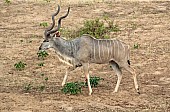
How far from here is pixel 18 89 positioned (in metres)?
9.21

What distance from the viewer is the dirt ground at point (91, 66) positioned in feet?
26.9

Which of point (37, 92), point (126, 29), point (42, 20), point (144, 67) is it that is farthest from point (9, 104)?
point (42, 20)

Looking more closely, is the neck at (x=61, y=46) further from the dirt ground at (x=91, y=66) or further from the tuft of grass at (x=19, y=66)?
the tuft of grass at (x=19, y=66)

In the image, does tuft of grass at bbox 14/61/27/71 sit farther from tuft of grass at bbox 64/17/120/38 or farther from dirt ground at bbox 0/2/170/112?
tuft of grass at bbox 64/17/120/38

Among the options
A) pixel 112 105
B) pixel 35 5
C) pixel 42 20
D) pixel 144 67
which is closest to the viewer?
pixel 112 105

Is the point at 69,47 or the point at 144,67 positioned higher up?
the point at 69,47

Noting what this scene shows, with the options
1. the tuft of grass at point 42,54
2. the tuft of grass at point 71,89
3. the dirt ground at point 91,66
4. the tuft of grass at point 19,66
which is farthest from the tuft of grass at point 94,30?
the tuft of grass at point 71,89

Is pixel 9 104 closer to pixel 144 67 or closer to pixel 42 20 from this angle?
pixel 144 67

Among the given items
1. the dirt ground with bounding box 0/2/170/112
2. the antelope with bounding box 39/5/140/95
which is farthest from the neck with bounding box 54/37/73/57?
the dirt ground with bounding box 0/2/170/112

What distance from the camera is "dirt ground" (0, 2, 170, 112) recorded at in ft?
26.9

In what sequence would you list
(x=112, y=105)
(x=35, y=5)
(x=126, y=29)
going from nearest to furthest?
1. (x=112, y=105)
2. (x=126, y=29)
3. (x=35, y=5)

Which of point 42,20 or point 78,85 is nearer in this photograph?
point 78,85

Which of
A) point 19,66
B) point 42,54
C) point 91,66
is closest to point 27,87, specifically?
point 19,66

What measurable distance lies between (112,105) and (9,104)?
187 centimetres
